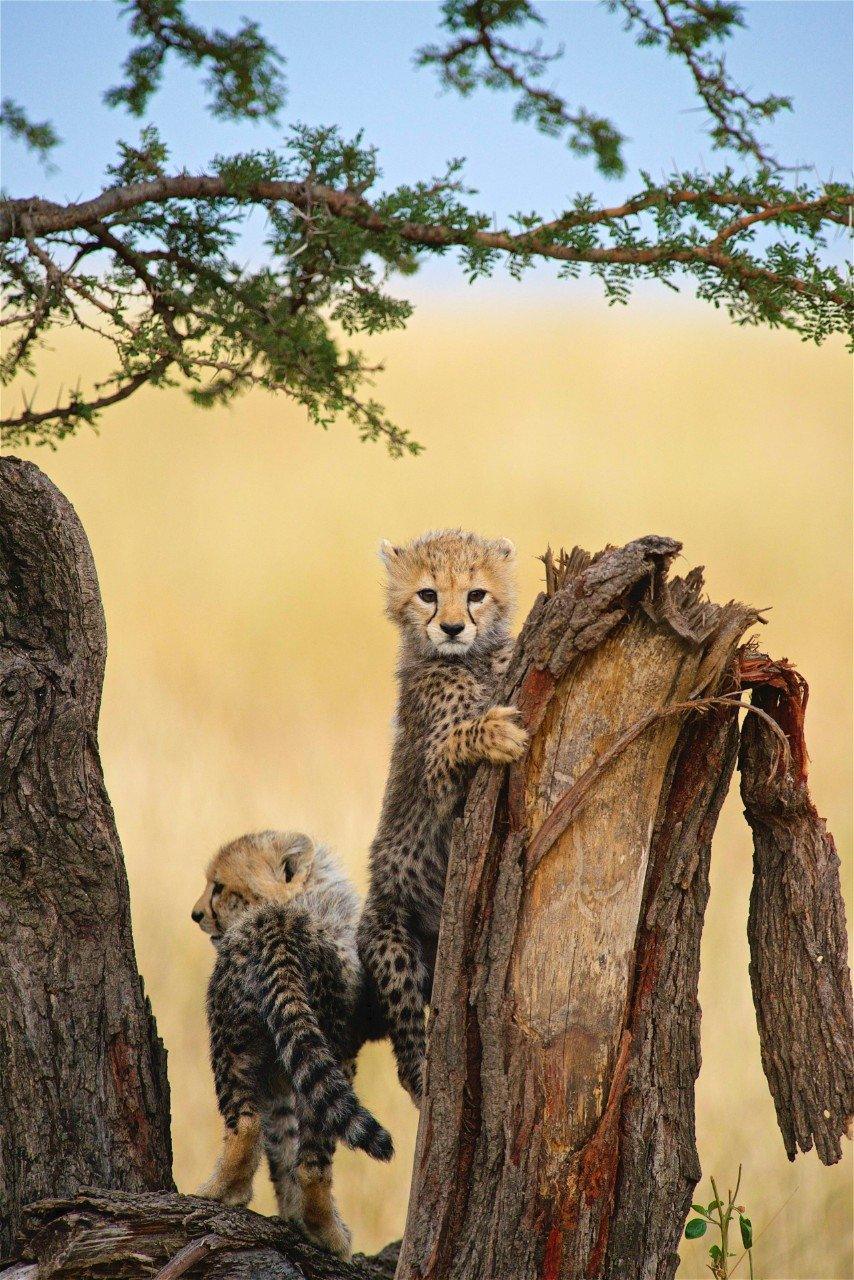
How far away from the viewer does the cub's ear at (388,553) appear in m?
4.54

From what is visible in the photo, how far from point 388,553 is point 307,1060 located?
73.4 inches

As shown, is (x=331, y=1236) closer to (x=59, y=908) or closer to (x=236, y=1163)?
(x=236, y=1163)

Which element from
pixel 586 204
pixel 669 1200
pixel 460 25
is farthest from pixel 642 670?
pixel 460 25

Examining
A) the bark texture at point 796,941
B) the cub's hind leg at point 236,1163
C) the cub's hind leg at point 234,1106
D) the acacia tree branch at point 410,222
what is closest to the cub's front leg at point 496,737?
the bark texture at point 796,941

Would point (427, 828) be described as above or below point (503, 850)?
above

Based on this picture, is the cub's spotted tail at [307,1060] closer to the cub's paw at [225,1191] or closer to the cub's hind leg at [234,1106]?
the cub's hind leg at [234,1106]

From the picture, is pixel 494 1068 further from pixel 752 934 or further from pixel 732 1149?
pixel 732 1149

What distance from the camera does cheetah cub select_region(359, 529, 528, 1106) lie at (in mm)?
3756

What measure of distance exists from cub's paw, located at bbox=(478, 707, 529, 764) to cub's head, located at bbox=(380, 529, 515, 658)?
3.30ft

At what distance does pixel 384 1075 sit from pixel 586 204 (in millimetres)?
3751

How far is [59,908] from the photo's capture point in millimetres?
3518

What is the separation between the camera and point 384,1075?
576 centimetres

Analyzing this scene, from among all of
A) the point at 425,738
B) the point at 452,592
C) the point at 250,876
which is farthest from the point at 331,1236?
the point at 452,592

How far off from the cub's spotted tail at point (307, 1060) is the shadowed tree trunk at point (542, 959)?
0.78 feet
